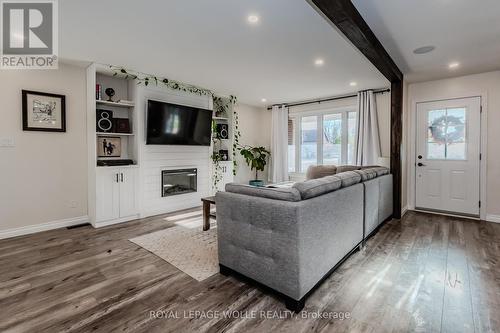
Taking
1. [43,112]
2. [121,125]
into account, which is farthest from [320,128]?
[43,112]

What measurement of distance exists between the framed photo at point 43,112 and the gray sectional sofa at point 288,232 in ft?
9.45

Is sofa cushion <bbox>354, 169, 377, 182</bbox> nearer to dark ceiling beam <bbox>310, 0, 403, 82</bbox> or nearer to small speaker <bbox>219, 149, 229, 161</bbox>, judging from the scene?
dark ceiling beam <bbox>310, 0, 403, 82</bbox>

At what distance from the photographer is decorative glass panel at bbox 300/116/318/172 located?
590 centimetres

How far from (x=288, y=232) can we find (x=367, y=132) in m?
3.92

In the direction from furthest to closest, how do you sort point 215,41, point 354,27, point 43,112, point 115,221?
1. point 115,221
2. point 43,112
3. point 215,41
4. point 354,27

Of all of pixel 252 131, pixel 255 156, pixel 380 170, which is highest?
pixel 252 131

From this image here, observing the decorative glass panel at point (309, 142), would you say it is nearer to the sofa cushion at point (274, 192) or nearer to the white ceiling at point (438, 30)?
the white ceiling at point (438, 30)

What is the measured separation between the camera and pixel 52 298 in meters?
1.91

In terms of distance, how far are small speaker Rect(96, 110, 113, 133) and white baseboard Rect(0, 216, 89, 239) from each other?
1.36m

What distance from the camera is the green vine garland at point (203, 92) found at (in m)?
3.95

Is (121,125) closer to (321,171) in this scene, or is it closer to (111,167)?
(111,167)

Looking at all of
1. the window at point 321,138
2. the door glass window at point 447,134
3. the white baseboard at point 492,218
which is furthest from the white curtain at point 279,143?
the white baseboard at point 492,218

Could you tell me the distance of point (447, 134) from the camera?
169 inches

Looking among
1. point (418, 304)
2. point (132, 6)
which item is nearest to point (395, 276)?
point (418, 304)
